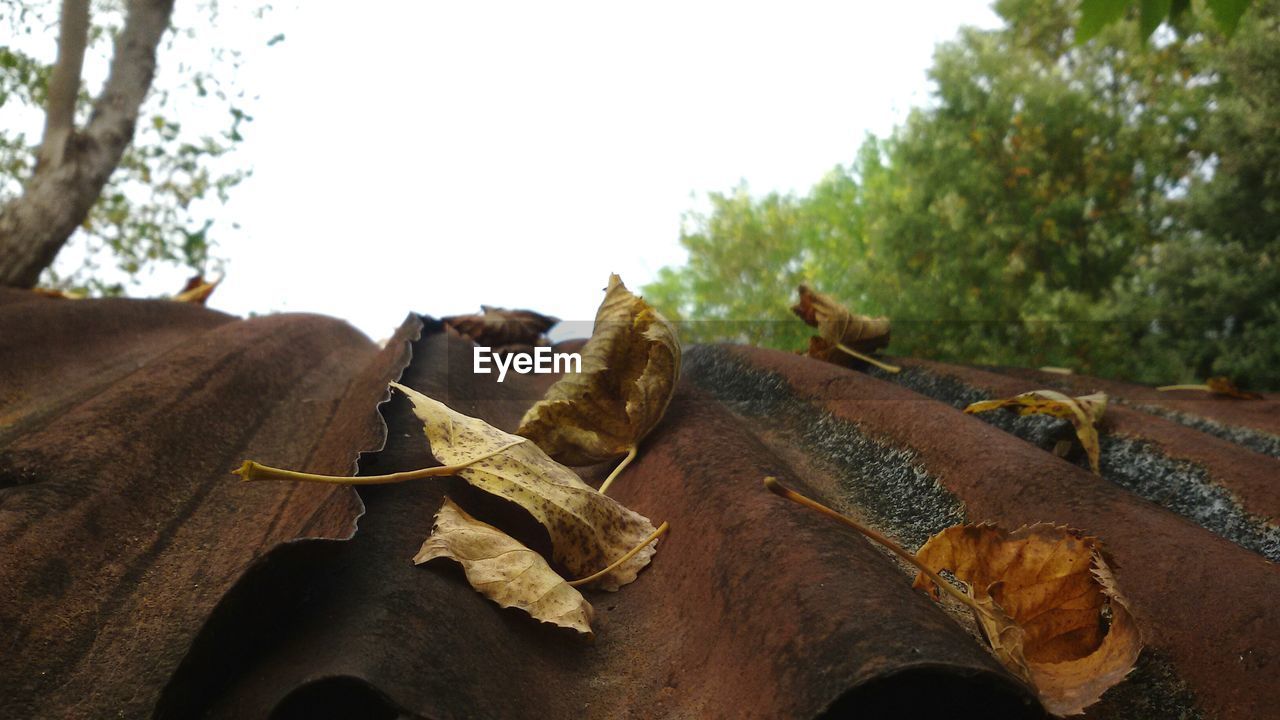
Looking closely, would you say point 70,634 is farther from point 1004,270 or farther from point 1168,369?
point 1004,270

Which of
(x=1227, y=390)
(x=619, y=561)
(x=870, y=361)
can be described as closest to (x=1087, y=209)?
(x=1227, y=390)

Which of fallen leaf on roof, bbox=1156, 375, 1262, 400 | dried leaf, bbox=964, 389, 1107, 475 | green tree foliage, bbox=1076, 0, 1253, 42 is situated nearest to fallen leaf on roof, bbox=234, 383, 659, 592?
dried leaf, bbox=964, 389, 1107, 475

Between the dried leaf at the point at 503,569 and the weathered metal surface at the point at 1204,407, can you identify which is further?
the weathered metal surface at the point at 1204,407

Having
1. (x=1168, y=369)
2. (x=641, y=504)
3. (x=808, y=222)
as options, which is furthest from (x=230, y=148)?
(x=808, y=222)

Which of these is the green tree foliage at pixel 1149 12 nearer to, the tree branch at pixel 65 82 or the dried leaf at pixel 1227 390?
the dried leaf at pixel 1227 390

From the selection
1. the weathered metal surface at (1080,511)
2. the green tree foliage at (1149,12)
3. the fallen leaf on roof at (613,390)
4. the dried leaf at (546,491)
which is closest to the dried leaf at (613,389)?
the fallen leaf on roof at (613,390)
